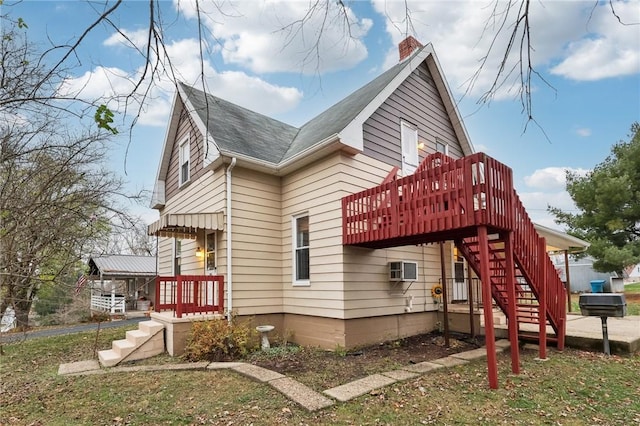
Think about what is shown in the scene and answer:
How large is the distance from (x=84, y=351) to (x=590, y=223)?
21244 mm

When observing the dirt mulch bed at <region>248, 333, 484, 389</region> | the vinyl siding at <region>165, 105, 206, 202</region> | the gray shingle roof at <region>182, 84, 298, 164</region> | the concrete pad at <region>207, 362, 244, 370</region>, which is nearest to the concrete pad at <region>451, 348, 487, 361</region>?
the dirt mulch bed at <region>248, 333, 484, 389</region>

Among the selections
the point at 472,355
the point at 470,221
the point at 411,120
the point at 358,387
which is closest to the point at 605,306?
the point at 472,355

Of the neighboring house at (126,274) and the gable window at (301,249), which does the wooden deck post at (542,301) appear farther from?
the neighboring house at (126,274)

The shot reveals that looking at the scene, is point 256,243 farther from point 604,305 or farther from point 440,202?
point 604,305

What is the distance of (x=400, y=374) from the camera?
17.9 feet

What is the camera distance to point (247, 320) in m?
8.11

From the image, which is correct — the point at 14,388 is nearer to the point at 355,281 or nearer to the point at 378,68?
the point at 355,281

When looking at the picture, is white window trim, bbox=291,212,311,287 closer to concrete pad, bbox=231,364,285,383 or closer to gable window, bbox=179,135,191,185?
concrete pad, bbox=231,364,285,383

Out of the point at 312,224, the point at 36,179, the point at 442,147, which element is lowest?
the point at 312,224

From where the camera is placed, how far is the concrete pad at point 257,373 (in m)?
5.31

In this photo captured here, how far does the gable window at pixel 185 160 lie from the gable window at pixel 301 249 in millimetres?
3748

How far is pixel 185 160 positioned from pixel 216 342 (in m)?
5.82

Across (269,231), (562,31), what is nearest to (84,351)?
(269,231)

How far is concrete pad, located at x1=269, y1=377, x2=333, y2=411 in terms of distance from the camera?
4.32m
